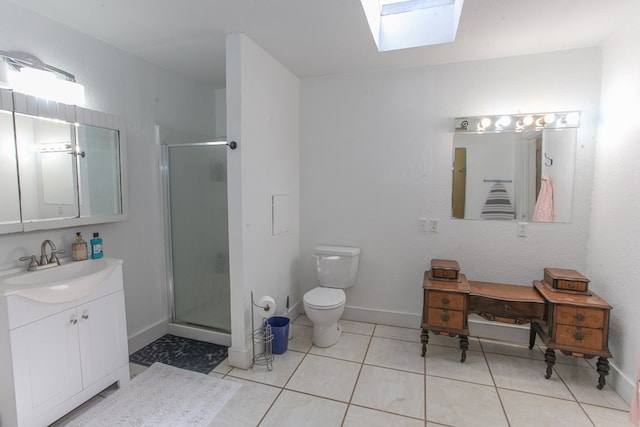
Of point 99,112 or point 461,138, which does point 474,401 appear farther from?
point 99,112

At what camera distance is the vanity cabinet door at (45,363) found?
154 cm

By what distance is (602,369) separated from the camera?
6.69 ft

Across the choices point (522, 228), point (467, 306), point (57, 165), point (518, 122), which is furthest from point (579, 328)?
point (57, 165)

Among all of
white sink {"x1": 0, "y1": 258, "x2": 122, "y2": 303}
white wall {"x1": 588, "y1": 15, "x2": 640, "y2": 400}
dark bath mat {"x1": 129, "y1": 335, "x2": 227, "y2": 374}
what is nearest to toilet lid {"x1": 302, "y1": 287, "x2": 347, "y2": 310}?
dark bath mat {"x1": 129, "y1": 335, "x2": 227, "y2": 374}

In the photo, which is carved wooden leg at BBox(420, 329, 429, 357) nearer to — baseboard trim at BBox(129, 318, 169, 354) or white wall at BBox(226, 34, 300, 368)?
white wall at BBox(226, 34, 300, 368)

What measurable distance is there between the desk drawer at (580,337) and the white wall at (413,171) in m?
0.56

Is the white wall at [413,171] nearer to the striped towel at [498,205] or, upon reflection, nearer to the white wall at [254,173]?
the striped towel at [498,205]

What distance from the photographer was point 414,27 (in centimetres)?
237

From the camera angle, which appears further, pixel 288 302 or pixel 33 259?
pixel 288 302

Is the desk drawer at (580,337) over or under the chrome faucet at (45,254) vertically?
under

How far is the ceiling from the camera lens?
1.81 metres

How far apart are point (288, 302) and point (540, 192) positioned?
2.43 meters

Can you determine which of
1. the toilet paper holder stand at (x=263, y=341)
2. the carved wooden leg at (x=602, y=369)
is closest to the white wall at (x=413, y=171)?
the carved wooden leg at (x=602, y=369)

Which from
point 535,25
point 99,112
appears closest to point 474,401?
point 535,25
